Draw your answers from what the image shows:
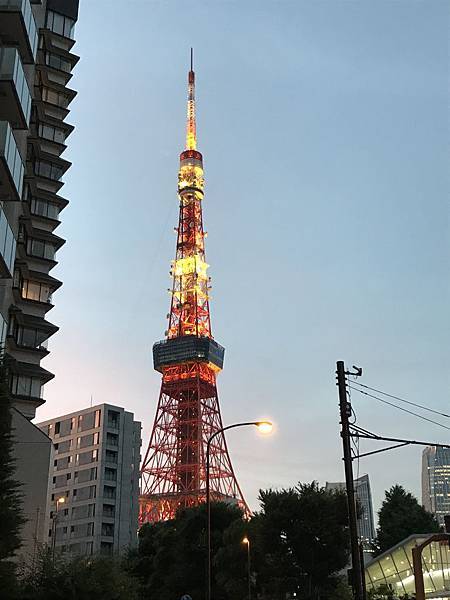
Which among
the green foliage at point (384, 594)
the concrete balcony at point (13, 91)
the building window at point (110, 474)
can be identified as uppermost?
the concrete balcony at point (13, 91)

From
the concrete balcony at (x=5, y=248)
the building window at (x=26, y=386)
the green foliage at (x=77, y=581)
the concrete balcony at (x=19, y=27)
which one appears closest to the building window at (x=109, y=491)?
the building window at (x=26, y=386)

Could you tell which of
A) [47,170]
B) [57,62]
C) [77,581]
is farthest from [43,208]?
[77,581]

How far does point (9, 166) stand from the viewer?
29.8m

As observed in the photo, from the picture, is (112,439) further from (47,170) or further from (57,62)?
(57,62)

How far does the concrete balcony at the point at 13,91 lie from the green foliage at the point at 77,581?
1882cm

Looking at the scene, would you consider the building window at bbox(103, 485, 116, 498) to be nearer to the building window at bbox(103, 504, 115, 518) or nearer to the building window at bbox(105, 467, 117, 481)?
the building window at bbox(105, 467, 117, 481)

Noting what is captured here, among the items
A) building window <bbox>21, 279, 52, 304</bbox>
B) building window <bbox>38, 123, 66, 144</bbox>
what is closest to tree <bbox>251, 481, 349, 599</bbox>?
building window <bbox>21, 279, 52, 304</bbox>

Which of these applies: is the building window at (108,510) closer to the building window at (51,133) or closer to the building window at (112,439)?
the building window at (112,439)

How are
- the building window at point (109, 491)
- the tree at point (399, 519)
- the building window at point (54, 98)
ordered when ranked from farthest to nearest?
1. the building window at point (109, 491)
2. the tree at point (399, 519)
3. the building window at point (54, 98)

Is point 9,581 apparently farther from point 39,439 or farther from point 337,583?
point 337,583

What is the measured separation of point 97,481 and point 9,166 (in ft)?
205

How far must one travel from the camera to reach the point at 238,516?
57500 millimetres

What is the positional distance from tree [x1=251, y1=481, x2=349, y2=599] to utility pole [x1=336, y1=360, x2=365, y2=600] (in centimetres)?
2732

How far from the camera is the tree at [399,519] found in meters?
78.2
